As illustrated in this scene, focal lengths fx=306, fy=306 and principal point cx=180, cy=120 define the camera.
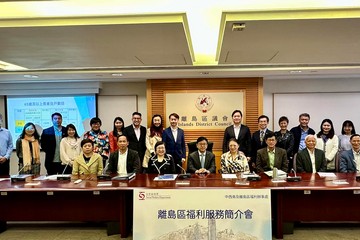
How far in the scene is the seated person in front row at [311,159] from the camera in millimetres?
4121

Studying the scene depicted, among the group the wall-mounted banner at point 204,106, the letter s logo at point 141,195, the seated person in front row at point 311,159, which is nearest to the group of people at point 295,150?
the seated person in front row at point 311,159

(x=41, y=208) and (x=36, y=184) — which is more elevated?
(x=36, y=184)

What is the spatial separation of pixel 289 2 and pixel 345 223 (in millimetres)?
2869

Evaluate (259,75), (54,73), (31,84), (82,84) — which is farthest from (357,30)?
(31,84)

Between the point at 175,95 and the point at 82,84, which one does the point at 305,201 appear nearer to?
the point at 175,95

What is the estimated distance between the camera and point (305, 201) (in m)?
3.50

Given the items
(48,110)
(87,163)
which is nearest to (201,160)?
(87,163)

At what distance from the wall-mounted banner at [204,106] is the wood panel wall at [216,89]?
0.31 feet

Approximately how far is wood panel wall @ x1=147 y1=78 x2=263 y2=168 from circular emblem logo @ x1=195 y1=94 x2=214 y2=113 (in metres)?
→ 0.17

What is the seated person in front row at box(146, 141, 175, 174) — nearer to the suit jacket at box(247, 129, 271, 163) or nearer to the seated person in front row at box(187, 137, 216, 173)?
the seated person in front row at box(187, 137, 216, 173)

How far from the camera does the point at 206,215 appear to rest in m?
3.09

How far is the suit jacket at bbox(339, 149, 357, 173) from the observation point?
415cm

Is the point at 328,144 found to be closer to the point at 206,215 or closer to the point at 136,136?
the point at 206,215

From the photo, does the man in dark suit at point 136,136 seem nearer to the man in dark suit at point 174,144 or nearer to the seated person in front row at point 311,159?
the man in dark suit at point 174,144
